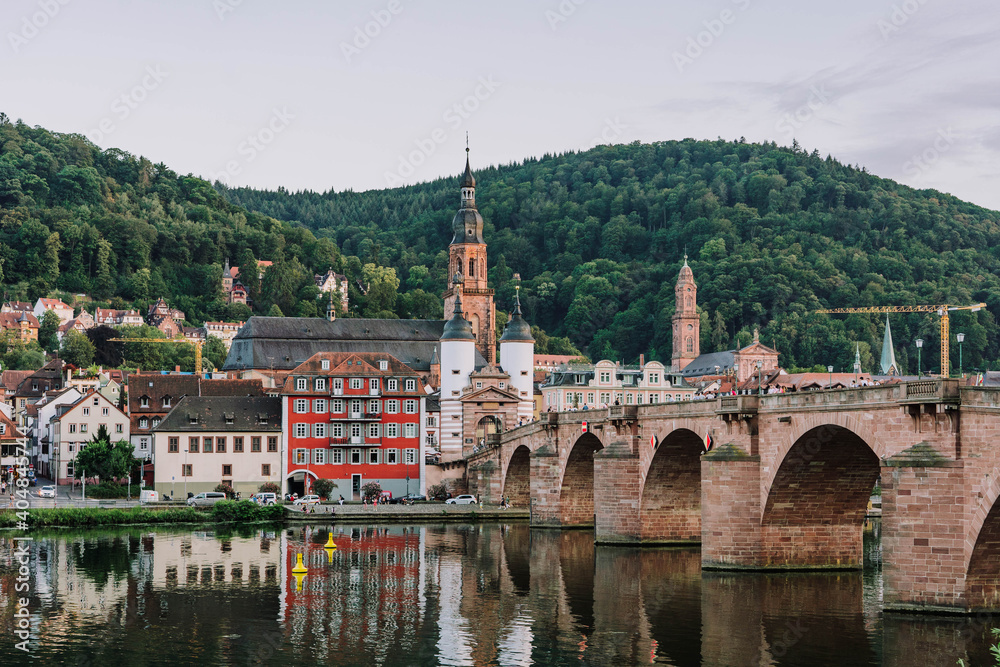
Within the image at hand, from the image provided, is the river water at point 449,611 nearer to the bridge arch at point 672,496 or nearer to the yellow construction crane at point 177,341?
the bridge arch at point 672,496

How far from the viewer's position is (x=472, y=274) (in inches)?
5714

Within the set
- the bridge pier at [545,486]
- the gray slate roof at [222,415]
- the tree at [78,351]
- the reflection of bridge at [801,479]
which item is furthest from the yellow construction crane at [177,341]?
the bridge pier at [545,486]

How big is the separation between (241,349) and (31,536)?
65.4m

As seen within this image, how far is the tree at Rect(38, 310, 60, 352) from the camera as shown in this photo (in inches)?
7244

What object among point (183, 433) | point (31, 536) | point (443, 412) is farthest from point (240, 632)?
point (443, 412)

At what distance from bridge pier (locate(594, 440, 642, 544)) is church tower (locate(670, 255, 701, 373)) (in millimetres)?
126465

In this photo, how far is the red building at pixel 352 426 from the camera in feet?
300

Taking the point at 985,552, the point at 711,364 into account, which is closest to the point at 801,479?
the point at 985,552

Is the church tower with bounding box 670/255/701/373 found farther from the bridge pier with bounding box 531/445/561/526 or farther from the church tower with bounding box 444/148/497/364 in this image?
the bridge pier with bounding box 531/445/561/526

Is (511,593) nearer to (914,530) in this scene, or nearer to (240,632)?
(240,632)

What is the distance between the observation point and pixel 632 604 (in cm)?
4484

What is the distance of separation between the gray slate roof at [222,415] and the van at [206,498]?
522 centimetres

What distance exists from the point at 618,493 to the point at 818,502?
14.5 meters

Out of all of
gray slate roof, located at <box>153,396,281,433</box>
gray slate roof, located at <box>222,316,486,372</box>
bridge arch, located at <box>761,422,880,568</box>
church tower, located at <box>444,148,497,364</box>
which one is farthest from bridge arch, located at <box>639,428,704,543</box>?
church tower, located at <box>444,148,497,364</box>
